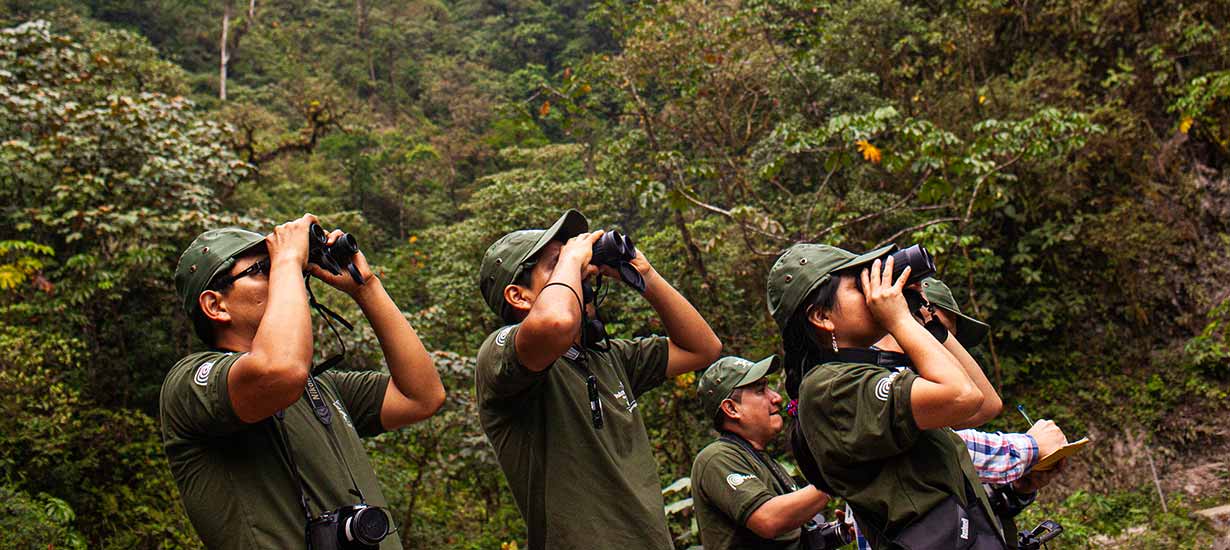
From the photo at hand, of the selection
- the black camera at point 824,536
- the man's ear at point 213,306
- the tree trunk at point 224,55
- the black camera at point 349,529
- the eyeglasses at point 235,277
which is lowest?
the tree trunk at point 224,55

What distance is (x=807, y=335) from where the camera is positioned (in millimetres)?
2252

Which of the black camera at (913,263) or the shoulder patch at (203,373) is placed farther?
the black camera at (913,263)

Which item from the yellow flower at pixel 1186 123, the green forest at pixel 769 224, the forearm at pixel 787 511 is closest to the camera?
the forearm at pixel 787 511

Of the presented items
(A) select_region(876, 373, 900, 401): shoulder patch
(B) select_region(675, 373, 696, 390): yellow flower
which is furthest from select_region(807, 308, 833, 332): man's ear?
(B) select_region(675, 373, 696, 390): yellow flower

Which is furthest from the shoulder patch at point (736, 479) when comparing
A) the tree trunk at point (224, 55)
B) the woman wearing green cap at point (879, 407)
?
the tree trunk at point (224, 55)

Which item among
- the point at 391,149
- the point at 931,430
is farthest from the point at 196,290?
the point at 391,149

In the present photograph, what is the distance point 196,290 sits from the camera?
6.91 feet

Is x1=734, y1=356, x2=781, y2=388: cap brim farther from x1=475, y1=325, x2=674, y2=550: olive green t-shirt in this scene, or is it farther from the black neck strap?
the black neck strap

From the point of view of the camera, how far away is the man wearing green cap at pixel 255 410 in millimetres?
1850

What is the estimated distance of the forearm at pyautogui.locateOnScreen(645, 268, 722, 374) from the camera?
9.17 feet

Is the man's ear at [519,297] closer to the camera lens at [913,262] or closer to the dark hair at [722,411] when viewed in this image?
the camera lens at [913,262]

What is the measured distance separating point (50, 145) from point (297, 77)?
69.8 feet

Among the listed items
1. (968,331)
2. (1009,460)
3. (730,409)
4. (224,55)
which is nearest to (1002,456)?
(1009,460)

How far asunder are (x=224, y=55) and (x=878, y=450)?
29.2m
